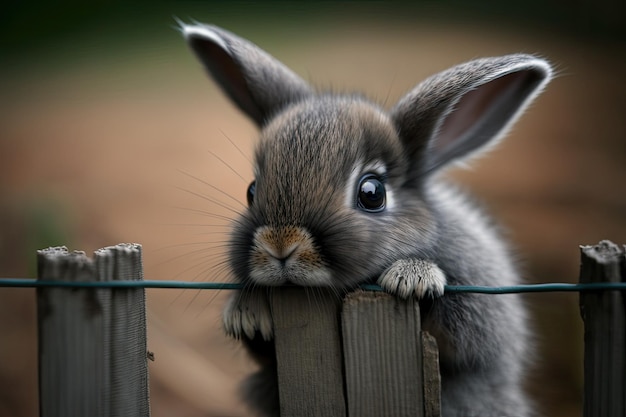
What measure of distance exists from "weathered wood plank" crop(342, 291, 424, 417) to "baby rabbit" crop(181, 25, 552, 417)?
0.32 feet

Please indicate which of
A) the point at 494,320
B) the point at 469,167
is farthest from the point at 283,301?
the point at 469,167

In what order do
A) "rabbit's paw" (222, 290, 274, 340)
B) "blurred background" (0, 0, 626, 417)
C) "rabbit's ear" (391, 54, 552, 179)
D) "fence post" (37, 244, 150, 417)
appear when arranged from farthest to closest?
"blurred background" (0, 0, 626, 417) → "rabbit's ear" (391, 54, 552, 179) → "rabbit's paw" (222, 290, 274, 340) → "fence post" (37, 244, 150, 417)

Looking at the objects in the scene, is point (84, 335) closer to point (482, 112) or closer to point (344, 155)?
point (344, 155)

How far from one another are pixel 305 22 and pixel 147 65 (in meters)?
2.14

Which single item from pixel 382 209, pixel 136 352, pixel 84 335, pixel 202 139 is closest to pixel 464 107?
pixel 382 209

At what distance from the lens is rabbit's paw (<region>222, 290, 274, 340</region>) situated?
264cm

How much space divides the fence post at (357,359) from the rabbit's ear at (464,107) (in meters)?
1.05

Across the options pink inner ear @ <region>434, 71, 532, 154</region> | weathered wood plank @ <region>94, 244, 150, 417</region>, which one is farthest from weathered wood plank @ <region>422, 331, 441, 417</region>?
pink inner ear @ <region>434, 71, 532, 154</region>

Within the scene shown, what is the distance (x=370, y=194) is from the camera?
9.30ft

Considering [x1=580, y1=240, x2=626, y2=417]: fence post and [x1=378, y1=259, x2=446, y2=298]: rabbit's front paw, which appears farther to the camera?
[x1=378, y1=259, x2=446, y2=298]: rabbit's front paw

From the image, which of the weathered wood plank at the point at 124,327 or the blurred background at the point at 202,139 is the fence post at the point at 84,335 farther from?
the blurred background at the point at 202,139

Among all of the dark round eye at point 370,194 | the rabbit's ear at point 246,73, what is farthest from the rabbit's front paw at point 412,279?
the rabbit's ear at point 246,73

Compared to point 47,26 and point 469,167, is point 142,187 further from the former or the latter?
point 469,167

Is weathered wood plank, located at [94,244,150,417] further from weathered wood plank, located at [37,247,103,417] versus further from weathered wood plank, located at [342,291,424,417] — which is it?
weathered wood plank, located at [342,291,424,417]
